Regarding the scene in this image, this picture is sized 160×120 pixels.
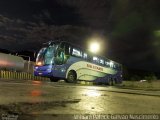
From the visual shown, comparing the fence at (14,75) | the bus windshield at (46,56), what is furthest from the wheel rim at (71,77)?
the fence at (14,75)

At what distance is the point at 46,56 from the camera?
981 inches

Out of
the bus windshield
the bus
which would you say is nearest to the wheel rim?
the bus

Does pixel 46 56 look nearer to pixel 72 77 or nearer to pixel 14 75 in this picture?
pixel 72 77

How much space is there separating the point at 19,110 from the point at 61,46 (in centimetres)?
1804

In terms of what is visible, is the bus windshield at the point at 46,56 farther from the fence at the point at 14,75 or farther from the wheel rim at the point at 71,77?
the fence at the point at 14,75

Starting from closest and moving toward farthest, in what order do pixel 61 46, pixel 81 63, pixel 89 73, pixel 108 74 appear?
pixel 61 46 < pixel 81 63 < pixel 89 73 < pixel 108 74

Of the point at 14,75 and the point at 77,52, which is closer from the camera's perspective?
the point at 77,52

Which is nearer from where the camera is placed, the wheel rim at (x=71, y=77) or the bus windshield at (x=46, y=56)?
the bus windshield at (x=46, y=56)

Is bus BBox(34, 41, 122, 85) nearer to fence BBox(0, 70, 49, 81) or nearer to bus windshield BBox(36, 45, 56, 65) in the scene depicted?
bus windshield BBox(36, 45, 56, 65)

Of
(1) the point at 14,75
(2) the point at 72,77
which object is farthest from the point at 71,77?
(1) the point at 14,75

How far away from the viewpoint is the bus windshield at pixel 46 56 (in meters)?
24.4

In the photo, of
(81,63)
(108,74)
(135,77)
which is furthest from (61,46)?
(135,77)

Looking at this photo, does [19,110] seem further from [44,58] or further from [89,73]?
[89,73]

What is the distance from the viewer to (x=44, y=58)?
25.1 metres
